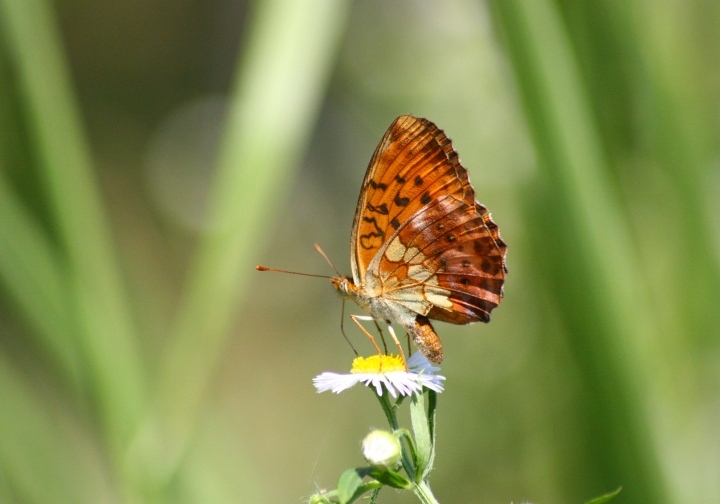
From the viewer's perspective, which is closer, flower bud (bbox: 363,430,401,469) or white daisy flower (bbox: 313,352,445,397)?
flower bud (bbox: 363,430,401,469)

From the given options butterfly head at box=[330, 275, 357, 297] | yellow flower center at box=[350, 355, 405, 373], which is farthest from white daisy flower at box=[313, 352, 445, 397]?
butterfly head at box=[330, 275, 357, 297]

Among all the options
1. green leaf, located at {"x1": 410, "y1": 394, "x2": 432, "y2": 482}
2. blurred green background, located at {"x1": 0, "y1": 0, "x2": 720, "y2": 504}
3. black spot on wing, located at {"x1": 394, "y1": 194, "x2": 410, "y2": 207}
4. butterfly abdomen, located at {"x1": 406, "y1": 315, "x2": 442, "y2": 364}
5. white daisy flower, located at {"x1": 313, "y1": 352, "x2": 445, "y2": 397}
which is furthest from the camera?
black spot on wing, located at {"x1": 394, "y1": 194, "x2": 410, "y2": 207}

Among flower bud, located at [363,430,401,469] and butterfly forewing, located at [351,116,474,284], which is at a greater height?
butterfly forewing, located at [351,116,474,284]

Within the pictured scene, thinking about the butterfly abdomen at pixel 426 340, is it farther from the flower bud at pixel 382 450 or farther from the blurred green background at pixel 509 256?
the flower bud at pixel 382 450

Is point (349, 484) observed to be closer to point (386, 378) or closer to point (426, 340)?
point (386, 378)

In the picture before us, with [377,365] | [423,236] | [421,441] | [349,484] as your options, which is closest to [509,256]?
→ [423,236]

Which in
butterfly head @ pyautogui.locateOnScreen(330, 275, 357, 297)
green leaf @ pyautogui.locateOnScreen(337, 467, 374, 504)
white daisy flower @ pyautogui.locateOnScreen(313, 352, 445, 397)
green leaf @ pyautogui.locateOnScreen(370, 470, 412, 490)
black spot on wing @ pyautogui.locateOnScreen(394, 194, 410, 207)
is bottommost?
green leaf @ pyautogui.locateOnScreen(370, 470, 412, 490)

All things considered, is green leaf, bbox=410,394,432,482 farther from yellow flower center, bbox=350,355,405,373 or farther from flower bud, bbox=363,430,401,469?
yellow flower center, bbox=350,355,405,373

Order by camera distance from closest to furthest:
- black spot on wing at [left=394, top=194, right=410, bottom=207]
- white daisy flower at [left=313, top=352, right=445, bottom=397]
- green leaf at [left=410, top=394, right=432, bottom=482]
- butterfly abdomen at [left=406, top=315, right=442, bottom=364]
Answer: green leaf at [left=410, top=394, right=432, bottom=482] → white daisy flower at [left=313, top=352, right=445, bottom=397] → butterfly abdomen at [left=406, top=315, right=442, bottom=364] → black spot on wing at [left=394, top=194, right=410, bottom=207]

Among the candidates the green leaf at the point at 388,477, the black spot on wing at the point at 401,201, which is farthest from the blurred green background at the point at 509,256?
the black spot on wing at the point at 401,201
